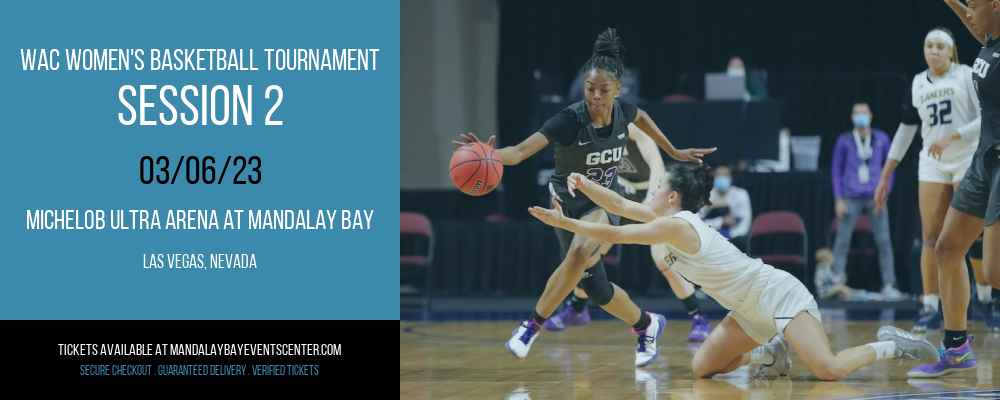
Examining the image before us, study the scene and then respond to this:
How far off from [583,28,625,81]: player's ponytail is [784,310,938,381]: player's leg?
1415 millimetres

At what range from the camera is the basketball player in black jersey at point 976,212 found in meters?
4.77

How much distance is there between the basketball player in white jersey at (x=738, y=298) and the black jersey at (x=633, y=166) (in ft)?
7.60

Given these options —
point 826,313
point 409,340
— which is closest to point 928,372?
point 409,340

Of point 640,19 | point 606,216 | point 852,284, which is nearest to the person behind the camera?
point 606,216

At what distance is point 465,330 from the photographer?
7828mm

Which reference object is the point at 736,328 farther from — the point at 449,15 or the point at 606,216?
the point at 449,15

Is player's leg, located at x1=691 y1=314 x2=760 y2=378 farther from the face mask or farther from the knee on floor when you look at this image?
the face mask

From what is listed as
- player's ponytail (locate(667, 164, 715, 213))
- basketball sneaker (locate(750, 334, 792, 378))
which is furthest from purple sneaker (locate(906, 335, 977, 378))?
player's ponytail (locate(667, 164, 715, 213))

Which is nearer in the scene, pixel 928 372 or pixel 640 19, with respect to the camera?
pixel 928 372

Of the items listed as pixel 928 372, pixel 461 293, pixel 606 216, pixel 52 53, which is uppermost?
pixel 52 53

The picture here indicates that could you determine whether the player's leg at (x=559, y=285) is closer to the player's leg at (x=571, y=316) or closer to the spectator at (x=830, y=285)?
the player's leg at (x=571, y=316)

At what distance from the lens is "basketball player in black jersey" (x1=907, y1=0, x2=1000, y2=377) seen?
188 inches

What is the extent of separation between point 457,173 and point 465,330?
3234mm

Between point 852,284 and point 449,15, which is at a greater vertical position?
point 449,15
